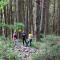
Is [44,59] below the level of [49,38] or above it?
below

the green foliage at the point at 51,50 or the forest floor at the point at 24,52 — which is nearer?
the green foliage at the point at 51,50

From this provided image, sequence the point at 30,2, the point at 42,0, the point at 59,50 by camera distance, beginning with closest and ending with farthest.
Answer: the point at 59,50 < the point at 42,0 < the point at 30,2

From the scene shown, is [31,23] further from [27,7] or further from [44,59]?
[44,59]

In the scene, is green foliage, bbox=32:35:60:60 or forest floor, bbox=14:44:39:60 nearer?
green foliage, bbox=32:35:60:60

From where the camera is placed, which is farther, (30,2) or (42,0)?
(30,2)

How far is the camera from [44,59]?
8.93 metres

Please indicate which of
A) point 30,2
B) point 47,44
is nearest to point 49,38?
point 47,44

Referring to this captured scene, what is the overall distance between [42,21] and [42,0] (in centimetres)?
1015

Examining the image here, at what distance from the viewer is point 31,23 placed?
4034 centimetres

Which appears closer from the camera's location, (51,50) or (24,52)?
(51,50)

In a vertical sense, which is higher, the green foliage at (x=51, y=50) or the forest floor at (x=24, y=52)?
the green foliage at (x=51, y=50)

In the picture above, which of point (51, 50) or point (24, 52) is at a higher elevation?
point (51, 50)

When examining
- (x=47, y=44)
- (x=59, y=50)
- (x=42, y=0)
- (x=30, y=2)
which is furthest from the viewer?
(x=30, y=2)

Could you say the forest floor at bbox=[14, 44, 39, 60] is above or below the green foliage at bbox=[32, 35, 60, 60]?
below
